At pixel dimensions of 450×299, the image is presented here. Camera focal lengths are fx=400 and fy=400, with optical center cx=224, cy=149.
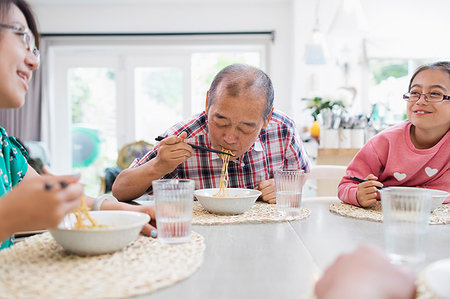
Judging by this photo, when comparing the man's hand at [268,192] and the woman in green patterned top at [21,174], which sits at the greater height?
the woman in green patterned top at [21,174]

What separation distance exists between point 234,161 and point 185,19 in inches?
181

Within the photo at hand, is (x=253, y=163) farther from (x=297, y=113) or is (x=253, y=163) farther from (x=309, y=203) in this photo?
(x=297, y=113)

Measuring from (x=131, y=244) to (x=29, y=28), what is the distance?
581mm

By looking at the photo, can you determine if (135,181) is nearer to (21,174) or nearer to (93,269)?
(21,174)

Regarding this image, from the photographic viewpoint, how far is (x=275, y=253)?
807mm

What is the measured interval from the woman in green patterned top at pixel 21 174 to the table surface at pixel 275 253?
7.9 inches

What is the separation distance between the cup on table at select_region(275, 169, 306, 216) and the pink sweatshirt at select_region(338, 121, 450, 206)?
0.31m

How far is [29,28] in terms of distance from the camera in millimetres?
973

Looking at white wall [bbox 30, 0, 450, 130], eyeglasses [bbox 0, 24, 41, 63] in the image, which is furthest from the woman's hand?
white wall [bbox 30, 0, 450, 130]

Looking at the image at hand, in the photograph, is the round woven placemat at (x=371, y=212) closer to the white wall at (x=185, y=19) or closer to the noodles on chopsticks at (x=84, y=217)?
the noodles on chopsticks at (x=84, y=217)

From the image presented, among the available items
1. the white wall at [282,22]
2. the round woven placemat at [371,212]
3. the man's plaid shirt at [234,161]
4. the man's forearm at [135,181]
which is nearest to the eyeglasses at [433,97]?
the round woven placemat at [371,212]

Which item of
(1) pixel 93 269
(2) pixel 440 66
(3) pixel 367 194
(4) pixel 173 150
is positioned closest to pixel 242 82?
(4) pixel 173 150

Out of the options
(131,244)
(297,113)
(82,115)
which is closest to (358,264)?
(131,244)

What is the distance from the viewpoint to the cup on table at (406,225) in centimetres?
76
